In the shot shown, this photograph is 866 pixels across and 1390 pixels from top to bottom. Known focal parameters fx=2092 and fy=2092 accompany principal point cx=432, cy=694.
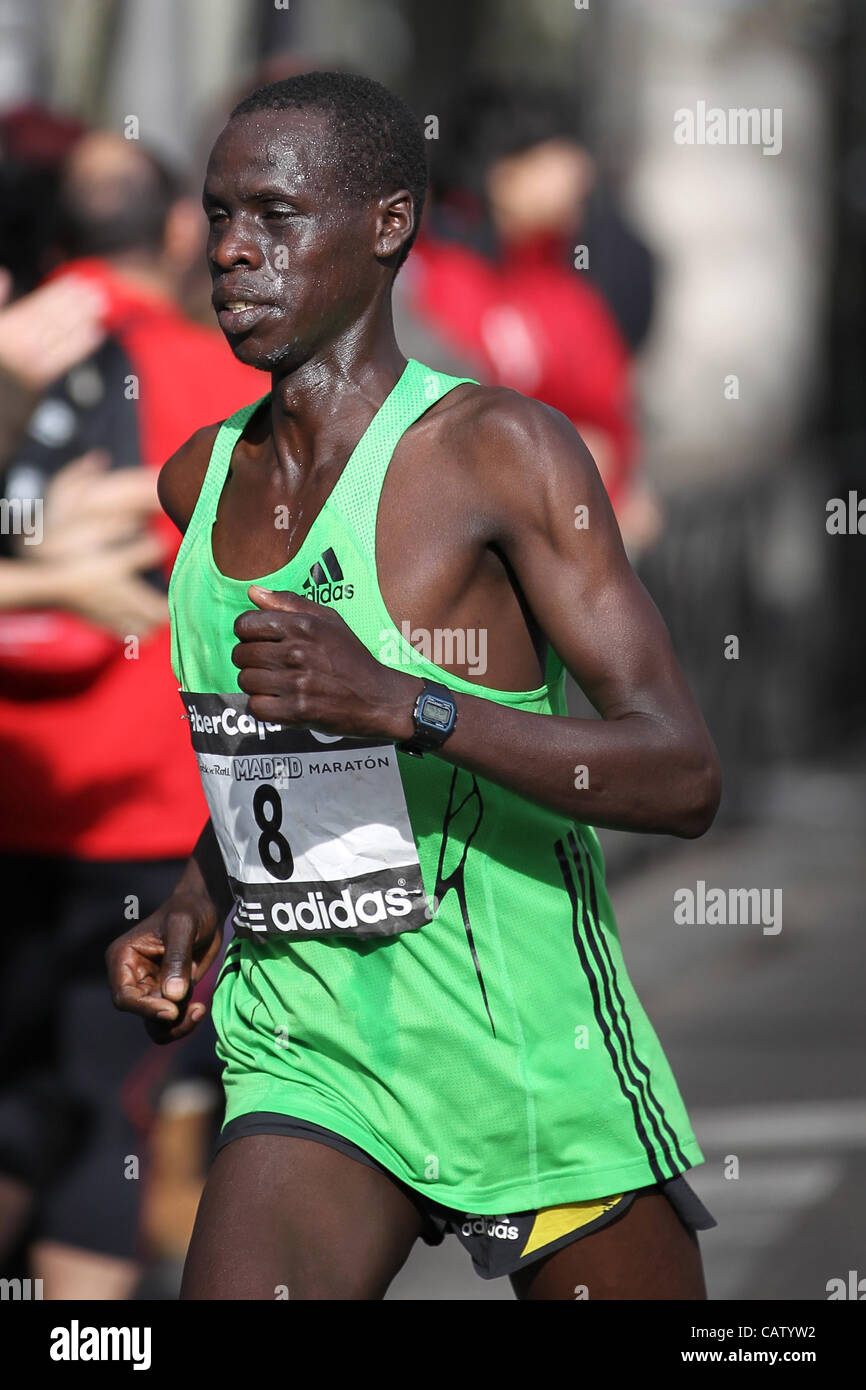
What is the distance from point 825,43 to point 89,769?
12.0 m

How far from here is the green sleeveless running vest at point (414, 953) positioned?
2.77 m

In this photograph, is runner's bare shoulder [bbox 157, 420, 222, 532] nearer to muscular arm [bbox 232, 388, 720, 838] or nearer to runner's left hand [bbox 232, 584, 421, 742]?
muscular arm [bbox 232, 388, 720, 838]

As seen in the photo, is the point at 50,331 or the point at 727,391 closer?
the point at 50,331

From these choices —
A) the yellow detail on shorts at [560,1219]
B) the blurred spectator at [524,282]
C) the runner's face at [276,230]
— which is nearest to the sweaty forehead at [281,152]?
Result: the runner's face at [276,230]

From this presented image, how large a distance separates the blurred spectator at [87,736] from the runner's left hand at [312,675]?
2.00 m

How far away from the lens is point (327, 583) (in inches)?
107

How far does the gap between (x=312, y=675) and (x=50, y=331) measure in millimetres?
2354

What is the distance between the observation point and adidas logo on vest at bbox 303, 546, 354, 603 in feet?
8.90

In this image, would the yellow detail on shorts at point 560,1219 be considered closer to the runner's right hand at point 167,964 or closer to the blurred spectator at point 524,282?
the runner's right hand at point 167,964

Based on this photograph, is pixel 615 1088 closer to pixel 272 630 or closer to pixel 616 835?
pixel 272 630

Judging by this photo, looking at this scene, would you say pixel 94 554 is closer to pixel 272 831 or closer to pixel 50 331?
pixel 50 331

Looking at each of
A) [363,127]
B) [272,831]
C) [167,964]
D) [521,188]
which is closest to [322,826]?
[272,831]

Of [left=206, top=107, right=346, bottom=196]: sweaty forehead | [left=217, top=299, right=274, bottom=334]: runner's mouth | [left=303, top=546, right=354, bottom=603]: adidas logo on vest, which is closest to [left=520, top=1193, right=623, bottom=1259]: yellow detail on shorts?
[left=303, top=546, right=354, bottom=603]: adidas logo on vest

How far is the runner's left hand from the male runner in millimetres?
147
